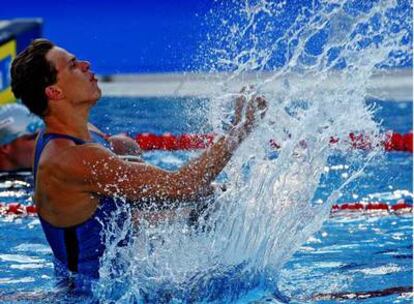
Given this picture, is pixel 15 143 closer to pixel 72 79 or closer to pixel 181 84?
pixel 181 84

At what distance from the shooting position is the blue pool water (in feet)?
9.70

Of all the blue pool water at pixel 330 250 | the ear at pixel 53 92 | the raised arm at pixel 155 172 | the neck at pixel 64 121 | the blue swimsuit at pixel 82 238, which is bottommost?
the blue pool water at pixel 330 250

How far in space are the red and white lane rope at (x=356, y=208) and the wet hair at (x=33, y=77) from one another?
1546mm

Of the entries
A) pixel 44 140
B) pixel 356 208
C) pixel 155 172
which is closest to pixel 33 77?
pixel 44 140

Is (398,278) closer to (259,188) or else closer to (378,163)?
(259,188)

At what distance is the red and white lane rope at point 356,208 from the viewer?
419 cm

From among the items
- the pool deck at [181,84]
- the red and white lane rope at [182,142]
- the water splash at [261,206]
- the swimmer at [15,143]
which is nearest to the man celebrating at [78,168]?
the water splash at [261,206]

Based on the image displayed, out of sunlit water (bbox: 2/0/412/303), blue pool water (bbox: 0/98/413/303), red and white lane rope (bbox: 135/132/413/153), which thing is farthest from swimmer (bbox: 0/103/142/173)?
sunlit water (bbox: 2/0/412/303)

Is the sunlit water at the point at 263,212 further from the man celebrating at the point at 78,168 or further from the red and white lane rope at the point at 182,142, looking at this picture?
the red and white lane rope at the point at 182,142

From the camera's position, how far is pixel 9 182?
479 centimetres

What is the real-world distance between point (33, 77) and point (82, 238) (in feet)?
1.54

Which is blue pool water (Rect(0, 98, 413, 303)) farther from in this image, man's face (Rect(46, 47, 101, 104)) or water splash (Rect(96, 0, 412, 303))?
man's face (Rect(46, 47, 101, 104))

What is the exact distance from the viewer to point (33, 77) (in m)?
2.70

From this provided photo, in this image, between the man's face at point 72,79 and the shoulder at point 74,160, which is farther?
the man's face at point 72,79
